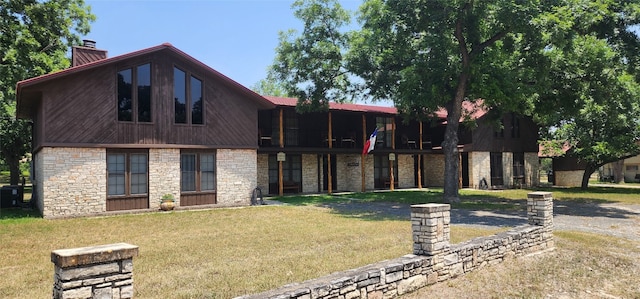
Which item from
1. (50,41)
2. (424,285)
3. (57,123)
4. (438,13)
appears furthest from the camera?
(50,41)

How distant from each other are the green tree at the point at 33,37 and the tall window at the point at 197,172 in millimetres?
9143

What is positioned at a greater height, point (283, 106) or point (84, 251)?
point (283, 106)

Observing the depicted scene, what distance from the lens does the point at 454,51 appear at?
1886cm

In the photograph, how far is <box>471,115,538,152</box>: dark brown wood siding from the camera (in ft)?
94.2

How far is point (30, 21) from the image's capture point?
68.9ft

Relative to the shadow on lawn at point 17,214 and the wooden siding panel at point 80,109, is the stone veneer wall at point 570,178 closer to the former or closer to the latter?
the wooden siding panel at point 80,109

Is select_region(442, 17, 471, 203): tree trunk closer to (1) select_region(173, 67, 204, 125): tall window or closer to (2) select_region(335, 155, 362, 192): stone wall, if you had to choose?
(2) select_region(335, 155, 362, 192): stone wall

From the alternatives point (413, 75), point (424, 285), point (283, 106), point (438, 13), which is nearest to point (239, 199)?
point (283, 106)

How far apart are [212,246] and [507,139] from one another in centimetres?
2633

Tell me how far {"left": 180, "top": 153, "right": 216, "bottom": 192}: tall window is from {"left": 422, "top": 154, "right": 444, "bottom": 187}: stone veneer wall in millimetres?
17970

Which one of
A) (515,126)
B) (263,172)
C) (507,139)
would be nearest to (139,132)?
(263,172)

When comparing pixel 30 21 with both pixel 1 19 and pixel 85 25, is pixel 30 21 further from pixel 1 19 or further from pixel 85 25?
pixel 85 25

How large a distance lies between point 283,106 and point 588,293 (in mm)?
17721

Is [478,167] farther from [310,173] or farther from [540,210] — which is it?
[540,210]
